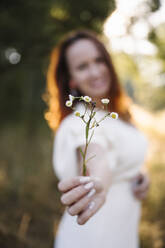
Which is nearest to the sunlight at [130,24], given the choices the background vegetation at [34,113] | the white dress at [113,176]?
the background vegetation at [34,113]

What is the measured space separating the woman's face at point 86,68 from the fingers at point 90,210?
91 cm

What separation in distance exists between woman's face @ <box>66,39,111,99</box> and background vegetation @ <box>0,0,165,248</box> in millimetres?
813

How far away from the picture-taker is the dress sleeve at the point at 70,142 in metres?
1.15

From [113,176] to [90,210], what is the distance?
2.22 feet

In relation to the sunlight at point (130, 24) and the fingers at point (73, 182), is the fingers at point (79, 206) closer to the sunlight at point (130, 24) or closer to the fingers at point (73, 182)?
the fingers at point (73, 182)

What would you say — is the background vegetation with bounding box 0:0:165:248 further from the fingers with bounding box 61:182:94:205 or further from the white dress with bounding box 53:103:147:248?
the fingers with bounding box 61:182:94:205

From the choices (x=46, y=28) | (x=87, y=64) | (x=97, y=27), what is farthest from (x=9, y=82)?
(x=87, y=64)

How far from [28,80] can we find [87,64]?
1431 millimetres

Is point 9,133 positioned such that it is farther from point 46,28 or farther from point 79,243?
point 79,243

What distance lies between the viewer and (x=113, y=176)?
4.69ft

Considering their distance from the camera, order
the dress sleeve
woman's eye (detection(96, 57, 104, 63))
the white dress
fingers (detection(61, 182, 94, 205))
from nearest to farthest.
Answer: fingers (detection(61, 182, 94, 205)) < the dress sleeve < the white dress < woman's eye (detection(96, 57, 104, 63))

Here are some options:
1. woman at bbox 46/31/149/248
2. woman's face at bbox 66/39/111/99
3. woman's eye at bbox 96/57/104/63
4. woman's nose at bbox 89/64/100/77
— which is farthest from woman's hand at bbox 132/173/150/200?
woman's eye at bbox 96/57/104/63

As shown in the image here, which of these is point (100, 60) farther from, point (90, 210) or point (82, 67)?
point (90, 210)

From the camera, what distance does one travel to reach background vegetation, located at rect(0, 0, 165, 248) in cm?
220
